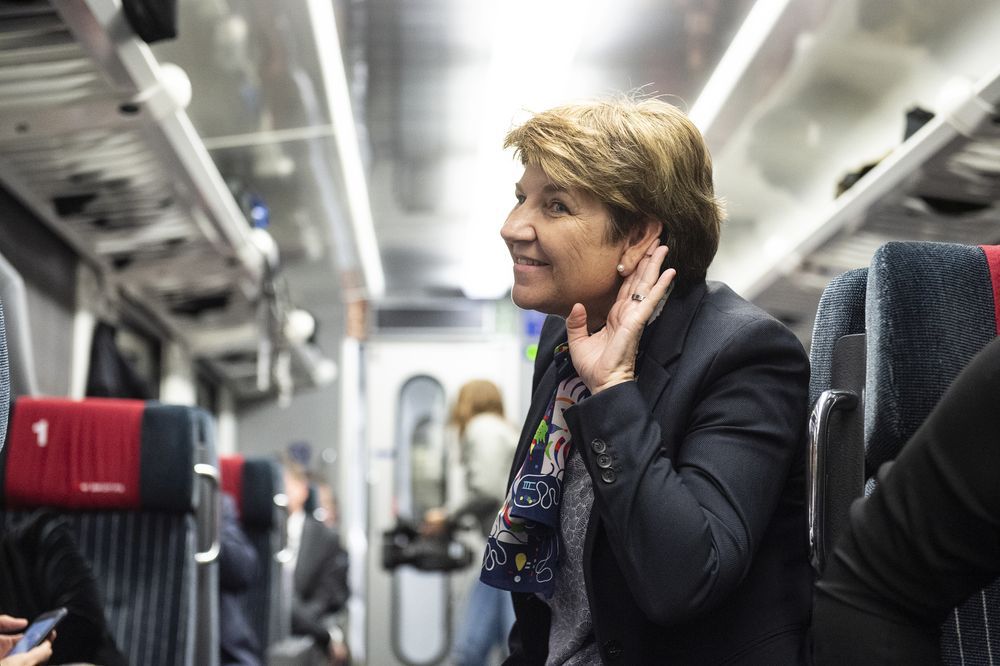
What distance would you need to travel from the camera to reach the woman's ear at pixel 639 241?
1.56 meters

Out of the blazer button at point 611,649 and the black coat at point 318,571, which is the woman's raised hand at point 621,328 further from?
the black coat at point 318,571

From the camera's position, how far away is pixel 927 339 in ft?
4.09

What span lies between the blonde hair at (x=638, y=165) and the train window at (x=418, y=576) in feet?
27.1

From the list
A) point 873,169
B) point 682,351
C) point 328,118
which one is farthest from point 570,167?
point 328,118

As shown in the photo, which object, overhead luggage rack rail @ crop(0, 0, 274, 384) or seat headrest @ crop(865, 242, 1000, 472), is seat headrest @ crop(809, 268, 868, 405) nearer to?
seat headrest @ crop(865, 242, 1000, 472)

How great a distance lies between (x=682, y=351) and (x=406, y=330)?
356 inches

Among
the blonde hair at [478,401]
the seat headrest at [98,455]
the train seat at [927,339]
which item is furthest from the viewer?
the blonde hair at [478,401]

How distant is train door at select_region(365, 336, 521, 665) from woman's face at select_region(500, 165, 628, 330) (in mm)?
7926

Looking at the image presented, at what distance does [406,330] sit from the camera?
10.5 meters

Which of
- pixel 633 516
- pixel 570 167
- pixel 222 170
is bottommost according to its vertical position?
pixel 633 516

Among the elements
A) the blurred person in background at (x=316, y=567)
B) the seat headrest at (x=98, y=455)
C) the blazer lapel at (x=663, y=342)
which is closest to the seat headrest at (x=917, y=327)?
the blazer lapel at (x=663, y=342)

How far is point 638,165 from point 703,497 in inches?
18.0

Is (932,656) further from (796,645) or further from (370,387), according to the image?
(370,387)

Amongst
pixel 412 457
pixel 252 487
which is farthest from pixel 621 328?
pixel 412 457
